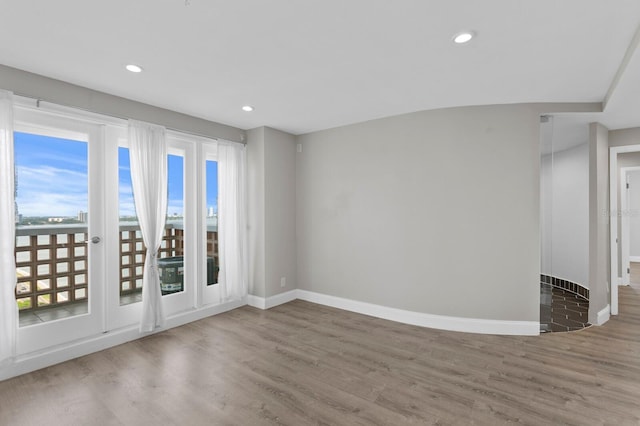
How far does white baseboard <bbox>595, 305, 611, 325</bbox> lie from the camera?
12.3ft

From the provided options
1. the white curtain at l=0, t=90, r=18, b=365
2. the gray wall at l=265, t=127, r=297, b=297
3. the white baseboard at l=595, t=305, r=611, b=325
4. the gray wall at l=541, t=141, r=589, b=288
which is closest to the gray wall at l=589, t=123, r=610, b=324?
the white baseboard at l=595, t=305, r=611, b=325

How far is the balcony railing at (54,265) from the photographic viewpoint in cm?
280

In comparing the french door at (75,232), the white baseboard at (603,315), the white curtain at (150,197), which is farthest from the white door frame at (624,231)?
the french door at (75,232)

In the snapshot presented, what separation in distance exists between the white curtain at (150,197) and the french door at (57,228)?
13.0 inches

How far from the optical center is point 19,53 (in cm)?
239

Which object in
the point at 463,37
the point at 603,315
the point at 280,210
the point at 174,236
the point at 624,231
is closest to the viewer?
the point at 463,37

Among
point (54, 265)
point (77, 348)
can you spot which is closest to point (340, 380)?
point (77, 348)

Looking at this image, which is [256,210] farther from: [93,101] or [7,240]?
[7,240]

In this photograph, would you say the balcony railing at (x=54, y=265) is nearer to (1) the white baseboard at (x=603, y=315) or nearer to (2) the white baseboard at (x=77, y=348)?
(2) the white baseboard at (x=77, y=348)

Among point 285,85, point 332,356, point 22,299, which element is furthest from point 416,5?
point 22,299

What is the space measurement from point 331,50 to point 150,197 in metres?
2.60

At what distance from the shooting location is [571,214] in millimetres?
5273

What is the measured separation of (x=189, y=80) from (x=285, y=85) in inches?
36.3

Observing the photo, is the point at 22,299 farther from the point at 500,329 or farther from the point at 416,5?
the point at 500,329
